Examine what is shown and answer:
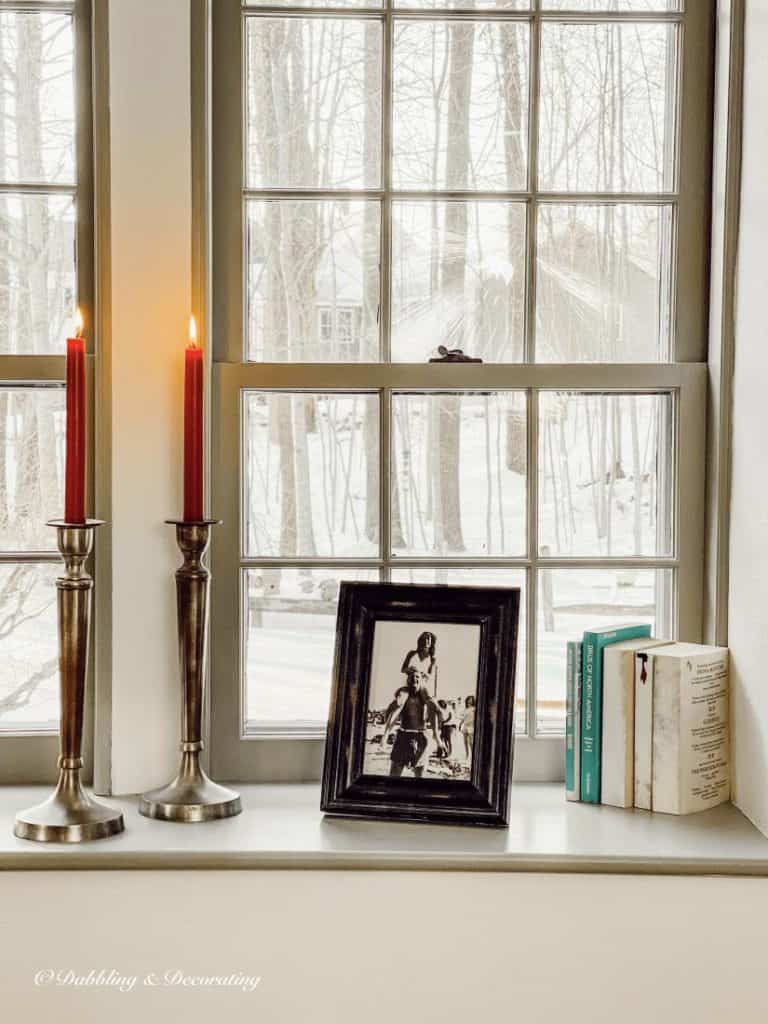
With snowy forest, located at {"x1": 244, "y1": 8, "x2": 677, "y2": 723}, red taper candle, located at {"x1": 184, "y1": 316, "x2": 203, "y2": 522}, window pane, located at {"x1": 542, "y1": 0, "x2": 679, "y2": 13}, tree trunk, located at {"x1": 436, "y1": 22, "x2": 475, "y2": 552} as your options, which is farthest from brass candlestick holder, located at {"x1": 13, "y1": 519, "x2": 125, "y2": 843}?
window pane, located at {"x1": 542, "y1": 0, "x2": 679, "y2": 13}

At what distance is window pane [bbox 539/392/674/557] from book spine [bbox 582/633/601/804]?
23 centimetres

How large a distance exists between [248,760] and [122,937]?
0.39 meters

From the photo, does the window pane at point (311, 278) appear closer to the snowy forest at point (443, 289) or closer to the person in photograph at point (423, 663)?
the snowy forest at point (443, 289)

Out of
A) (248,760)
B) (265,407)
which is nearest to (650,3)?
(265,407)

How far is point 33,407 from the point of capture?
188 centimetres

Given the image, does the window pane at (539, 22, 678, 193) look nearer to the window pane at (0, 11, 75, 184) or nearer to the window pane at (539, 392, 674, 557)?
the window pane at (539, 392, 674, 557)

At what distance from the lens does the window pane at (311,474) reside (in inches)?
75.2

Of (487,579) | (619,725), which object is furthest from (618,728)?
(487,579)

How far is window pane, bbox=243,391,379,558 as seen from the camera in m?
Result: 1.91

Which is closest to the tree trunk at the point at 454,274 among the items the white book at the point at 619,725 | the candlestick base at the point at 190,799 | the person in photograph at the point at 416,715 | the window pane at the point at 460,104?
the window pane at the point at 460,104

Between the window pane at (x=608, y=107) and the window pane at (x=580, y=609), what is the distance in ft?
2.24

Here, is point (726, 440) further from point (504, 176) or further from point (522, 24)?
point (522, 24)

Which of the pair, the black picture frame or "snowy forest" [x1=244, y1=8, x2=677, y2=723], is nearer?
the black picture frame

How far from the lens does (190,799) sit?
1.71 metres
